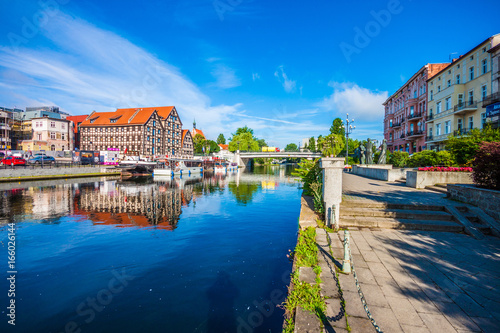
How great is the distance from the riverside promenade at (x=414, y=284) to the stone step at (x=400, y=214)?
1.24m

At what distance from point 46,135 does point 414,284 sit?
77799mm

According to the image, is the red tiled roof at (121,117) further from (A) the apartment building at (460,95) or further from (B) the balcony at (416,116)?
(A) the apartment building at (460,95)

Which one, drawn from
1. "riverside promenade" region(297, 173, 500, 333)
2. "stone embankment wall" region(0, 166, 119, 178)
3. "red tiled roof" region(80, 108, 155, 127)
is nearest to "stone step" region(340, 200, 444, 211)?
"riverside promenade" region(297, 173, 500, 333)

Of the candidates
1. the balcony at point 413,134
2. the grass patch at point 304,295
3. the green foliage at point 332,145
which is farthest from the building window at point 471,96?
the grass patch at point 304,295

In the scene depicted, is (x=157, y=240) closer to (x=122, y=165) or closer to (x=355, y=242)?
(x=355, y=242)

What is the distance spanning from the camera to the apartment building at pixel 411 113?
39509 millimetres

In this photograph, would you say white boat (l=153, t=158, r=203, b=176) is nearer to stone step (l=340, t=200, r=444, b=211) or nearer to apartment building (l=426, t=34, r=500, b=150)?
stone step (l=340, t=200, r=444, b=211)

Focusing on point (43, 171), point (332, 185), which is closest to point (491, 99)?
point (332, 185)

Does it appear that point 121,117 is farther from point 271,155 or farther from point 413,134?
point 413,134

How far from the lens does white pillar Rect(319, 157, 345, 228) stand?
752cm

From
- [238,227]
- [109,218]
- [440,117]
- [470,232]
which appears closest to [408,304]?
[470,232]

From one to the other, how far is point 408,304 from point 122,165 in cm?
4892

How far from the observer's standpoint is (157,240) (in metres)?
9.41

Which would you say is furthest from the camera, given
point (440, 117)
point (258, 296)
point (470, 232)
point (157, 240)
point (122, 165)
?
point (122, 165)
